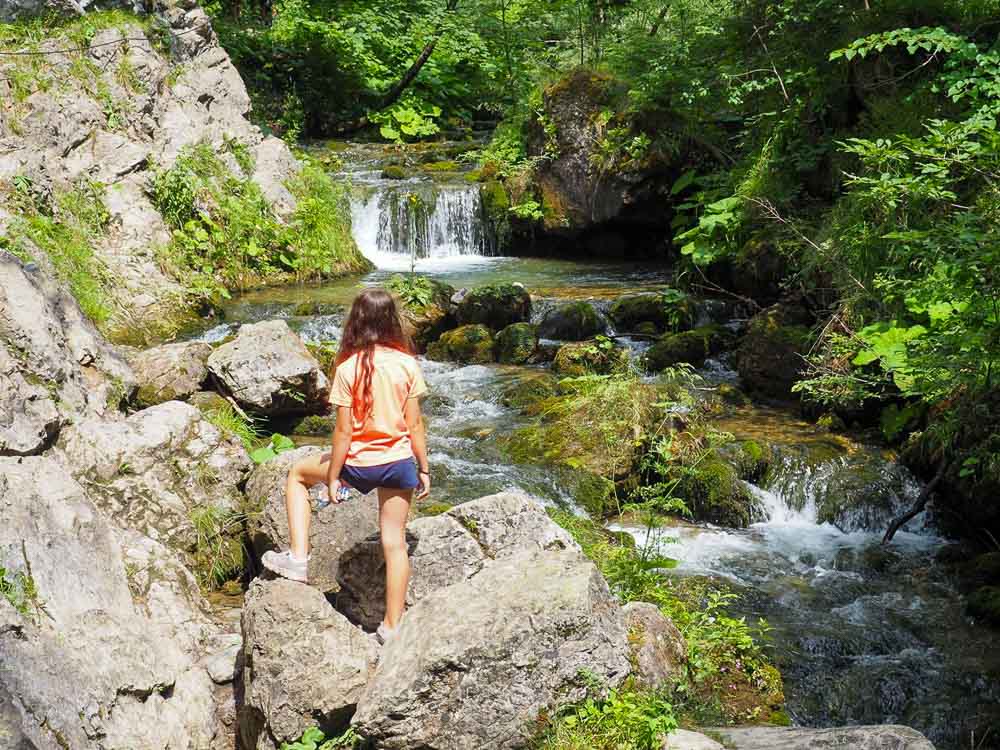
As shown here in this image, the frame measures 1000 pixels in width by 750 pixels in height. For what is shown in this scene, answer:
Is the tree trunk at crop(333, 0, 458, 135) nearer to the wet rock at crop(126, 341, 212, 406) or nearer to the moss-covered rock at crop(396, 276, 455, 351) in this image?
the moss-covered rock at crop(396, 276, 455, 351)

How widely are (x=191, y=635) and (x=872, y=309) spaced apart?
A: 260 inches

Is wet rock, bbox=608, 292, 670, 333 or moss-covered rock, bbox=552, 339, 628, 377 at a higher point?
wet rock, bbox=608, 292, 670, 333

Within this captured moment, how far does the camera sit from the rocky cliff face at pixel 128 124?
12.0 m

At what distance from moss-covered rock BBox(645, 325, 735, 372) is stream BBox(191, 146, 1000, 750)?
0.22 m

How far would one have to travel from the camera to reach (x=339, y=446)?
4.25 meters

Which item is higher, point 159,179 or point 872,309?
point 159,179

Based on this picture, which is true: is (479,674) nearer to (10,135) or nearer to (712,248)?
(712,248)

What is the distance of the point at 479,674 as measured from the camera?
3631 millimetres

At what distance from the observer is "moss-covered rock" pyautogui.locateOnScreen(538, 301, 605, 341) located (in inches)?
464

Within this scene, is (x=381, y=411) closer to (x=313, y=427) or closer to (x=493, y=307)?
(x=313, y=427)

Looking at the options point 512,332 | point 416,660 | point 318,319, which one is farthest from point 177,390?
point 416,660

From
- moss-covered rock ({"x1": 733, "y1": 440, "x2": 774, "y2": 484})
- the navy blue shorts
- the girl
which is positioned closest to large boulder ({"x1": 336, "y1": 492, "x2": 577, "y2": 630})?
the girl

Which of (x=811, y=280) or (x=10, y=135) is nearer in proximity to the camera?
(x=811, y=280)

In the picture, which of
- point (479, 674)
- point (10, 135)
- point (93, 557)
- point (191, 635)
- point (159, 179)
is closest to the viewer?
point (479, 674)
